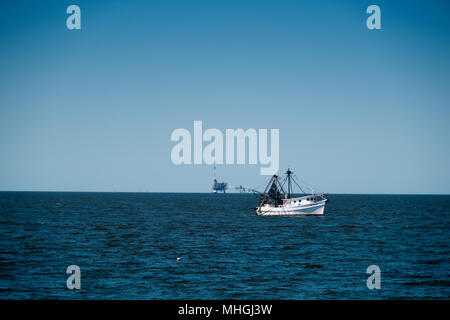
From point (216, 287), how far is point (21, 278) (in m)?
14.0

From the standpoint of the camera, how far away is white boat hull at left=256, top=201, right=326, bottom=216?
103 m

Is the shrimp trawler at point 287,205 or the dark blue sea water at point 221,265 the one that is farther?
the shrimp trawler at point 287,205

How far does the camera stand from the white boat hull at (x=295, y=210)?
102688 mm

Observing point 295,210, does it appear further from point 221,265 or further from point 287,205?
point 221,265

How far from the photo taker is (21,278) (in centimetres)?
3075

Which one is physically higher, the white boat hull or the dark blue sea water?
the dark blue sea water

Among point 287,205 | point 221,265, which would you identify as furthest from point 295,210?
point 221,265

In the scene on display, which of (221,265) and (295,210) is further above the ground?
(221,265)

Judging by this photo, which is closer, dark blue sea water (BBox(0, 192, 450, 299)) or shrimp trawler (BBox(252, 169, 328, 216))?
dark blue sea water (BBox(0, 192, 450, 299))

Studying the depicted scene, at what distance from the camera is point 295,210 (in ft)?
338

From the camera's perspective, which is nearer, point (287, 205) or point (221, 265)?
point (221, 265)
